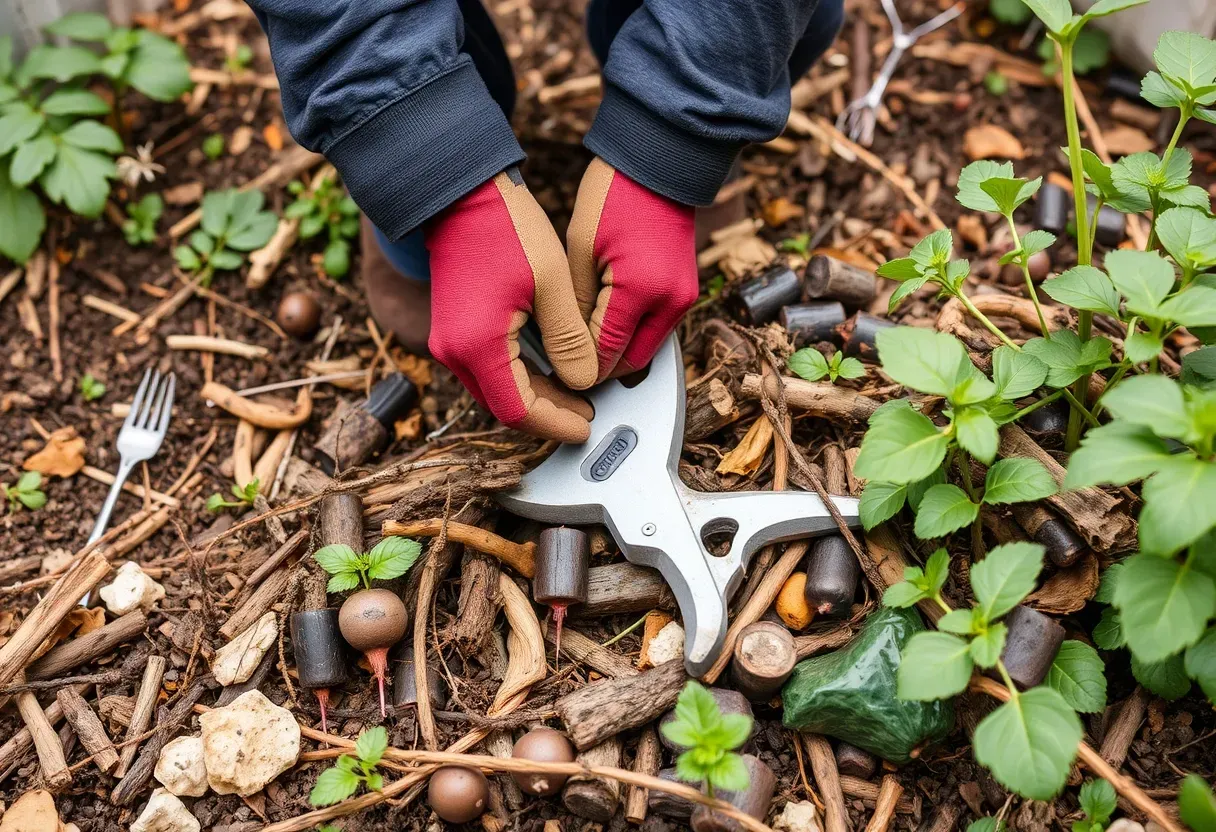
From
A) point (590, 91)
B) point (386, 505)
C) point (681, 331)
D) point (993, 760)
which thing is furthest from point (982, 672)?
point (590, 91)

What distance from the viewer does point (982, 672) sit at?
5.82 feet

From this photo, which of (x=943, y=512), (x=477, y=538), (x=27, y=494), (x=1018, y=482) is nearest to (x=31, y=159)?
(x=27, y=494)

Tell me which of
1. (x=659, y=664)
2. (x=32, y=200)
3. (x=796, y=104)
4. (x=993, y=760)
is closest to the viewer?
(x=993, y=760)

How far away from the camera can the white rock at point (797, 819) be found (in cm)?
182

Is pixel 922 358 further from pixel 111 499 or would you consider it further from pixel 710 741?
pixel 111 499

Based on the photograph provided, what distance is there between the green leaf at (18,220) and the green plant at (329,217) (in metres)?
0.71

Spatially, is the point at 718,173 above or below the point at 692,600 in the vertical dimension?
above

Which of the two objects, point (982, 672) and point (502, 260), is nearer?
point (982, 672)

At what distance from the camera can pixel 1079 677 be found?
5.85 feet

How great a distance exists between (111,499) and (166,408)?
12.1 inches

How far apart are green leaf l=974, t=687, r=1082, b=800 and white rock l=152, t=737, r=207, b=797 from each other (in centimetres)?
151

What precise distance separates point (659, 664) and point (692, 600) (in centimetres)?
19

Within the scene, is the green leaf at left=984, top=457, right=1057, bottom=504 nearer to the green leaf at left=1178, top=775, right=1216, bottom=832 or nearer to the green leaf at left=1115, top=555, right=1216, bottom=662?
the green leaf at left=1115, top=555, right=1216, bottom=662

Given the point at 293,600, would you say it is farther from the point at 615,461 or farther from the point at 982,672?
the point at 982,672
